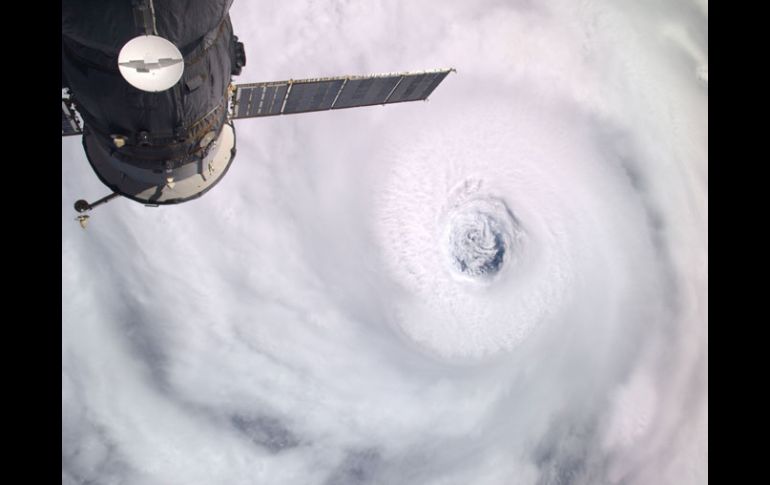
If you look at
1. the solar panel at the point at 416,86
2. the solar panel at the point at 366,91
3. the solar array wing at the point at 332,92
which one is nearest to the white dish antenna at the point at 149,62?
the solar array wing at the point at 332,92

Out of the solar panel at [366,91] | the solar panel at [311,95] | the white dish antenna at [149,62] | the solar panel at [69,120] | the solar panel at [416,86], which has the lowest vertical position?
the solar panel at [69,120]

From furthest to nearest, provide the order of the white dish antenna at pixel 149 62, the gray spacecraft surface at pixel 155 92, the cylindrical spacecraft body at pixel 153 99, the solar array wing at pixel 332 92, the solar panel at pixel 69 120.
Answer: the solar array wing at pixel 332 92 < the solar panel at pixel 69 120 < the cylindrical spacecraft body at pixel 153 99 < the gray spacecraft surface at pixel 155 92 < the white dish antenna at pixel 149 62

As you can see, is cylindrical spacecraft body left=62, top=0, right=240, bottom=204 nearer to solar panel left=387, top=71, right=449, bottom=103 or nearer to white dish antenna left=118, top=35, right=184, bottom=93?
white dish antenna left=118, top=35, right=184, bottom=93

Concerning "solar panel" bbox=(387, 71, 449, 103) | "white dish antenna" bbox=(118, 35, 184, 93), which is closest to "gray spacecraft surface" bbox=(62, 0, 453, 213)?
"white dish antenna" bbox=(118, 35, 184, 93)

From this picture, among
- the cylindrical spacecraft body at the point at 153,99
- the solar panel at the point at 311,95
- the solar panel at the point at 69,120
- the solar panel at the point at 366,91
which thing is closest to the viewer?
the cylindrical spacecraft body at the point at 153,99

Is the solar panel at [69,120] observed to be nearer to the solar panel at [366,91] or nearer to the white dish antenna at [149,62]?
the white dish antenna at [149,62]
